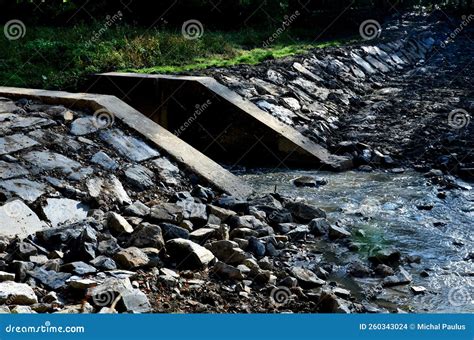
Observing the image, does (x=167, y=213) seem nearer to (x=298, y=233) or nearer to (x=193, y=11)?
(x=298, y=233)

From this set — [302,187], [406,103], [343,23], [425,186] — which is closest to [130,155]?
[302,187]

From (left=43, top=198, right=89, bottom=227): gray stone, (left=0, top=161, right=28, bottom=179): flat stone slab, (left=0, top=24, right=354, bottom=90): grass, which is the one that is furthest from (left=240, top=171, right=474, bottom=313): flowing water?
(left=0, top=24, right=354, bottom=90): grass

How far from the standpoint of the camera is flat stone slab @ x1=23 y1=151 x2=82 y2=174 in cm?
666

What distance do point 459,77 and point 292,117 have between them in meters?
8.06

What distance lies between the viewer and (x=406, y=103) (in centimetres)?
1356

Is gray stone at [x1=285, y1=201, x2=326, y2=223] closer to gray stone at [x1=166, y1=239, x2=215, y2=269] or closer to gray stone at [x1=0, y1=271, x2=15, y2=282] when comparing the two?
gray stone at [x1=166, y1=239, x2=215, y2=269]

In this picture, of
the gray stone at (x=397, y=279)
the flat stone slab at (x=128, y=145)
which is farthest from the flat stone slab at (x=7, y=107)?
the gray stone at (x=397, y=279)

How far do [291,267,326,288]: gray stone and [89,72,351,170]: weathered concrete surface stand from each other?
163 inches

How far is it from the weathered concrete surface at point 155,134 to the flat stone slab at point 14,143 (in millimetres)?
1217

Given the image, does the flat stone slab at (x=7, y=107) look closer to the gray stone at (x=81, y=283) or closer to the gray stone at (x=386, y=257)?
the gray stone at (x=81, y=283)

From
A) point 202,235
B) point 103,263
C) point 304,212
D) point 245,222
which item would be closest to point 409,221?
point 304,212

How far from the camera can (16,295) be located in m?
4.32

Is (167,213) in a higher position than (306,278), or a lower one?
lower

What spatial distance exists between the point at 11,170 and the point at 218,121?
416 cm
